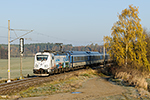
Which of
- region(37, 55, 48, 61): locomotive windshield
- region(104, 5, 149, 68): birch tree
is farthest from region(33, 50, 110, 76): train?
region(104, 5, 149, 68): birch tree

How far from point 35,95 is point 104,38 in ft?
62.8

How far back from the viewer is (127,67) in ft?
104

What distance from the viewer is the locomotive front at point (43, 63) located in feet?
96.8

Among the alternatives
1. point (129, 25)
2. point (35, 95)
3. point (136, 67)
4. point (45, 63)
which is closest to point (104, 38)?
point (129, 25)

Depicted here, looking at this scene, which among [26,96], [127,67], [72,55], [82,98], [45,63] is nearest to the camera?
[82,98]

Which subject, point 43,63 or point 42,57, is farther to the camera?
point 42,57

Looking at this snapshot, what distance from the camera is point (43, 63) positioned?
29.7 m

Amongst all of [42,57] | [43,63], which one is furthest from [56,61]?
[43,63]

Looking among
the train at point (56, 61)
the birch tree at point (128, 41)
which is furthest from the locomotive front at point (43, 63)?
the birch tree at point (128, 41)

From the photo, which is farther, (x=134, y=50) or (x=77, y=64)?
(x=77, y=64)

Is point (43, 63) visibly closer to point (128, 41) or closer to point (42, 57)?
point (42, 57)

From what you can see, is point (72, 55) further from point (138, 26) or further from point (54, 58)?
point (138, 26)

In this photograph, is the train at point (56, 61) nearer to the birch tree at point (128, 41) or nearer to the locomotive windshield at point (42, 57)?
the locomotive windshield at point (42, 57)

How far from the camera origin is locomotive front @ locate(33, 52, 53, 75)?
29.5 m
